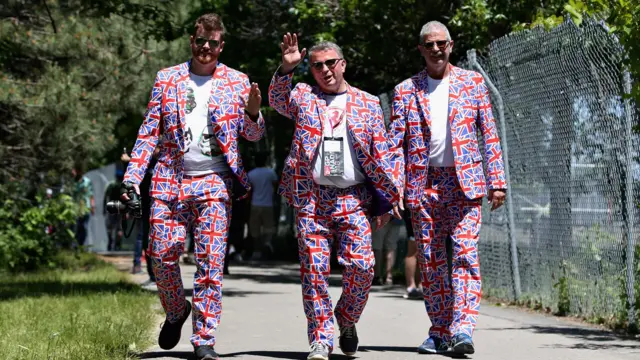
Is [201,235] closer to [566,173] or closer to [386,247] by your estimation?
[566,173]

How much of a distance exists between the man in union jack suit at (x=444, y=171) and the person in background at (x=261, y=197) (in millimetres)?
12252

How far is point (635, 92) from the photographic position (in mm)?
7398

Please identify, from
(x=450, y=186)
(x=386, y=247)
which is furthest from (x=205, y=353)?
(x=386, y=247)

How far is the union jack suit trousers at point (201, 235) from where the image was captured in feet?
22.5

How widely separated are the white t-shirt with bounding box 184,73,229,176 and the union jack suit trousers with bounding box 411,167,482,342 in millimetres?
1330

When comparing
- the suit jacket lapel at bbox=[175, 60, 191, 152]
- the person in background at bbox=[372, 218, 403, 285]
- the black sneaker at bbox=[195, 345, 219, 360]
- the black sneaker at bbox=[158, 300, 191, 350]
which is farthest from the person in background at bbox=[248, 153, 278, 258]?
the black sneaker at bbox=[195, 345, 219, 360]

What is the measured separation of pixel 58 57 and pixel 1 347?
10474 millimetres

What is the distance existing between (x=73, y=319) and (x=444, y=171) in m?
2.99

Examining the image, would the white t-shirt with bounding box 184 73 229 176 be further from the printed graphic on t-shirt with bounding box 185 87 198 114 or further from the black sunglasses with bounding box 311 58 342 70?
the black sunglasses with bounding box 311 58 342 70

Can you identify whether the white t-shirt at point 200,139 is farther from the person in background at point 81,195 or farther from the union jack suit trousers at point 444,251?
the person in background at point 81,195

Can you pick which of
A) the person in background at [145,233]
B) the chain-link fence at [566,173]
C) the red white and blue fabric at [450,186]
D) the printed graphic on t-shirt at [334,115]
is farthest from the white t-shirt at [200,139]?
the chain-link fence at [566,173]

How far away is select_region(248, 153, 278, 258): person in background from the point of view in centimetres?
2047

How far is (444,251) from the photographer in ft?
24.8

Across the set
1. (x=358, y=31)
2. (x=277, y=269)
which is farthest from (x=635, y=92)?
(x=277, y=269)
